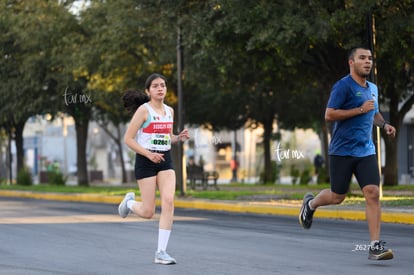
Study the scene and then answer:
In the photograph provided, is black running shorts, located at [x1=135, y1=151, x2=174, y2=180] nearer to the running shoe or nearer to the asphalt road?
→ the asphalt road

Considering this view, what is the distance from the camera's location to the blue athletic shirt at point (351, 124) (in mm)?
9594

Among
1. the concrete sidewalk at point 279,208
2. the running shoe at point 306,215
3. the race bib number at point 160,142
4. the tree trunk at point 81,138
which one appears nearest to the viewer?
the race bib number at point 160,142

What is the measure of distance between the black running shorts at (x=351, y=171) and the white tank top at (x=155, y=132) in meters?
1.59

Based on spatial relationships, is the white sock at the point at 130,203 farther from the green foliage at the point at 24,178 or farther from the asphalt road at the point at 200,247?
the green foliage at the point at 24,178

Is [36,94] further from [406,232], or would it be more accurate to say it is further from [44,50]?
[406,232]

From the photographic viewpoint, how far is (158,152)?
31.6 feet

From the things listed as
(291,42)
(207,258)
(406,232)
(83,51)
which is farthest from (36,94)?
(207,258)

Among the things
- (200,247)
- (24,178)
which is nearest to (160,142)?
(200,247)

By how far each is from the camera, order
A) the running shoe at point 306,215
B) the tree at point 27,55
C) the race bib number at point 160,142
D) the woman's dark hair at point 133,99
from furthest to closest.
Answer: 1. the tree at point 27,55
2. the running shoe at point 306,215
3. the woman's dark hair at point 133,99
4. the race bib number at point 160,142

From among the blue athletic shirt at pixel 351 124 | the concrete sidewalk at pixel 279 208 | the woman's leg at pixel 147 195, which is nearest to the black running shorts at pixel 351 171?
the blue athletic shirt at pixel 351 124

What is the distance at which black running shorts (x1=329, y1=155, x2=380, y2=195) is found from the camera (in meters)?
9.56

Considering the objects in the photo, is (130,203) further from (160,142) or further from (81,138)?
(81,138)

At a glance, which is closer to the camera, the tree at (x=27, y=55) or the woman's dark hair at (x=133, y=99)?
the woman's dark hair at (x=133, y=99)

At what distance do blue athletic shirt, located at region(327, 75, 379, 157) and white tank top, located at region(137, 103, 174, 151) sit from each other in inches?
61.8
